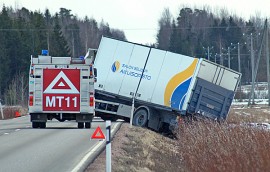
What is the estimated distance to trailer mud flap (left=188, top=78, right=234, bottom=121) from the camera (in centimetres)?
3053

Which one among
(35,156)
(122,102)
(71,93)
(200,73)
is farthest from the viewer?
(122,102)

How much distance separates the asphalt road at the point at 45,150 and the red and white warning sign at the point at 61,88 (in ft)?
4.43

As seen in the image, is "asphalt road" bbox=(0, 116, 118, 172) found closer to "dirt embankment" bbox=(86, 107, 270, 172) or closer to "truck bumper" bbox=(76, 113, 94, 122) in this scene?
"dirt embankment" bbox=(86, 107, 270, 172)

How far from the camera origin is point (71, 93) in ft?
87.5

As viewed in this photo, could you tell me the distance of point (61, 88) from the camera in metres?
26.6

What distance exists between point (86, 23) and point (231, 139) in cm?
13906

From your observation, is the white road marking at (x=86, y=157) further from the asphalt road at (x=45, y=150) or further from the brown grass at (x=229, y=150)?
the brown grass at (x=229, y=150)

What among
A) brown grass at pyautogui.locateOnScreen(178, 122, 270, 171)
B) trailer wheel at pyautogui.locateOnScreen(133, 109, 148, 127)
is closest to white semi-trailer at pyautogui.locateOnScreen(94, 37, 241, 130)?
trailer wheel at pyautogui.locateOnScreen(133, 109, 148, 127)

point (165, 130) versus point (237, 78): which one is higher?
point (237, 78)

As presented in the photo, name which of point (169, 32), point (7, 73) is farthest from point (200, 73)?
point (169, 32)

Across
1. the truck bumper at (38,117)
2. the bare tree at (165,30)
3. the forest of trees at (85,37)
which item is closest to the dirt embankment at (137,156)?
the truck bumper at (38,117)

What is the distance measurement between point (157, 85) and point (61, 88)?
6489 mm

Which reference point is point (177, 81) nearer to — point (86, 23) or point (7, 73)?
point (7, 73)

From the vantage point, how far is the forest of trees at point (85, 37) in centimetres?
8850
